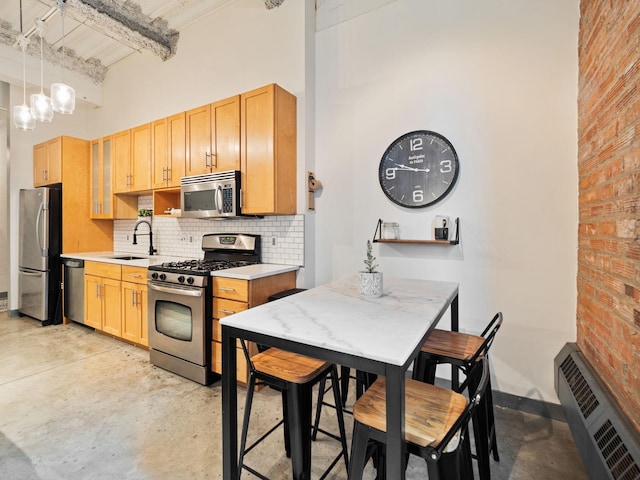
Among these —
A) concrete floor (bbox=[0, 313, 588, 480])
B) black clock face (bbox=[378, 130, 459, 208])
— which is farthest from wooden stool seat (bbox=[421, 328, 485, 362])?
black clock face (bbox=[378, 130, 459, 208])

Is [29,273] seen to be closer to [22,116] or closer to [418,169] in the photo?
[22,116]

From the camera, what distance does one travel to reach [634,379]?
1260 mm

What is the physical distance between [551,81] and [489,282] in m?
1.44

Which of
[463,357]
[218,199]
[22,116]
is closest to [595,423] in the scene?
[463,357]

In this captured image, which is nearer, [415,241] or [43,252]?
[415,241]

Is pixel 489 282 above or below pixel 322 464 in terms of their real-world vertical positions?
above

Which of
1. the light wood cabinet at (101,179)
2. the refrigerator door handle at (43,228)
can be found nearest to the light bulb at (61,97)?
the light wood cabinet at (101,179)

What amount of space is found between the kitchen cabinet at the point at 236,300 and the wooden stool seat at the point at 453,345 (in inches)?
53.7

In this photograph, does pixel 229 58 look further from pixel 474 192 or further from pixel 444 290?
pixel 444 290

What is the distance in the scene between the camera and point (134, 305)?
3223 mm

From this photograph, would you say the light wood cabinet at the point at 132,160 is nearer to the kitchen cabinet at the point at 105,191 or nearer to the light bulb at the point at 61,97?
the kitchen cabinet at the point at 105,191

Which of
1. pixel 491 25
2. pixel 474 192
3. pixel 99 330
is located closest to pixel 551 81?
pixel 491 25

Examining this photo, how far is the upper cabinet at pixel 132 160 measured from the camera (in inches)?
146

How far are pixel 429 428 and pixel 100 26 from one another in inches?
191
